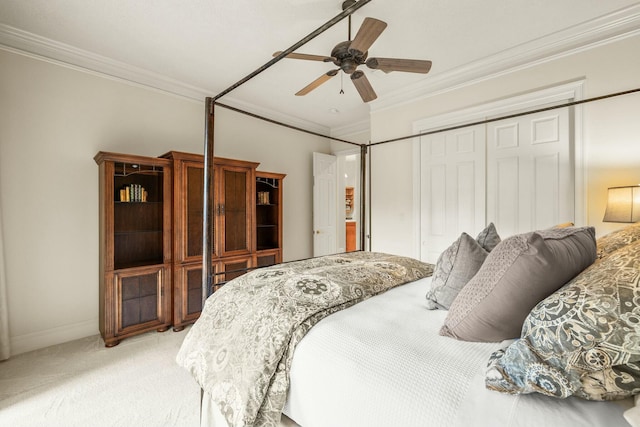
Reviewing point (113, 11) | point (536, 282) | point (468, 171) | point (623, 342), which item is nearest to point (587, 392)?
point (623, 342)

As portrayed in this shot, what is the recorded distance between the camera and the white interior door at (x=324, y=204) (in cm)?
475

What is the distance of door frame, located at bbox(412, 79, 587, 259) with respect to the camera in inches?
96.7

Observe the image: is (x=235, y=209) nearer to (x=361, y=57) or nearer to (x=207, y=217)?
(x=207, y=217)

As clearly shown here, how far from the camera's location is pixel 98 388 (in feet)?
6.48

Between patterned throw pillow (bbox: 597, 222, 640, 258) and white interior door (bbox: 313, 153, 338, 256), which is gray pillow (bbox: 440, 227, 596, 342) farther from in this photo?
white interior door (bbox: 313, 153, 338, 256)

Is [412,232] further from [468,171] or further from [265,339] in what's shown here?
[265,339]

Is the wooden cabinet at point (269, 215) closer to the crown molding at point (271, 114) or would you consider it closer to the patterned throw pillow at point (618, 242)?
the crown molding at point (271, 114)

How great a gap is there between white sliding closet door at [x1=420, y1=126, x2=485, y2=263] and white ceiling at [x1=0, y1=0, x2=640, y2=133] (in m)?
0.63

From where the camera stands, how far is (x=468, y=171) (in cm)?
317

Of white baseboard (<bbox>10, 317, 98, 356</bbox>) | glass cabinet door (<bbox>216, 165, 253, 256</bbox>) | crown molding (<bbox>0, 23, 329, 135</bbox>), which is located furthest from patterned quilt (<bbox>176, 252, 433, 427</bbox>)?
crown molding (<bbox>0, 23, 329, 135</bbox>)

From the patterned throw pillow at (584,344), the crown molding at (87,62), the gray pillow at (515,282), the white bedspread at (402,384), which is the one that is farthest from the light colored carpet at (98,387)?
the crown molding at (87,62)

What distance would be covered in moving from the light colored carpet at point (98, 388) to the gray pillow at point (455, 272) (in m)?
1.54

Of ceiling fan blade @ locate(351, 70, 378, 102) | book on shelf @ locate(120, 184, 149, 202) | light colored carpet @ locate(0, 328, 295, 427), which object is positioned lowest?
light colored carpet @ locate(0, 328, 295, 427)

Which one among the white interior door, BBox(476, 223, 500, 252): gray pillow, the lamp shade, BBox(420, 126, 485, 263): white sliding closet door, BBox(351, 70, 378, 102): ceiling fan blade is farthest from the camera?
Answer: the white interior door
